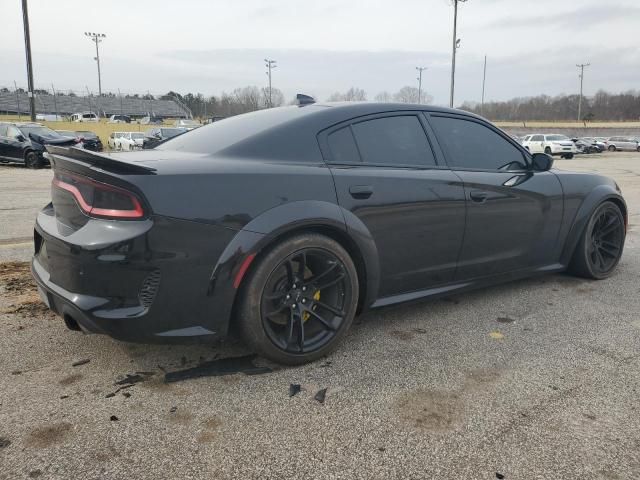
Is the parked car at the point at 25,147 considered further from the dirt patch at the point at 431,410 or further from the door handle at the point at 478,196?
the dirt patch at the point at 431,410

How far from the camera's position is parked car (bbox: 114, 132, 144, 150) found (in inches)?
1247

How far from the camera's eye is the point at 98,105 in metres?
69.5

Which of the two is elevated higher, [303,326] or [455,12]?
[455,12]

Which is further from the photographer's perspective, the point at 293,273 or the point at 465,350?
the point at 465,350

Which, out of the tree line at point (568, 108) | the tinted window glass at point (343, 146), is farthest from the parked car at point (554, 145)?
the tree line at point (568, 108)

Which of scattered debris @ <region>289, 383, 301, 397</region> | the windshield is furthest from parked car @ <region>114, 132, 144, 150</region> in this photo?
scattered debris @ <region>289, 383, 301, 397</region>

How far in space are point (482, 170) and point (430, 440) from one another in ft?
6.99

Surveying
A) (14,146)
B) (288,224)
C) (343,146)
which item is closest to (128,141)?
(14,146)

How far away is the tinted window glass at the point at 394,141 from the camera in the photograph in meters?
3.20

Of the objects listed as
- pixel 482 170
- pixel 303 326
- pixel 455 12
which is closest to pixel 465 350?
pixel 303 326

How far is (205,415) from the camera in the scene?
2.36m

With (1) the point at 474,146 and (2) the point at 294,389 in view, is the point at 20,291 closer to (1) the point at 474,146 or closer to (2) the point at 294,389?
(2) the point at 294,389

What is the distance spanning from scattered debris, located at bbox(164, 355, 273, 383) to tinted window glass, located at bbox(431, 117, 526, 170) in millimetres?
1877

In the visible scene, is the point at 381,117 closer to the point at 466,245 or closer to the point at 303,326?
the point at 466,245
